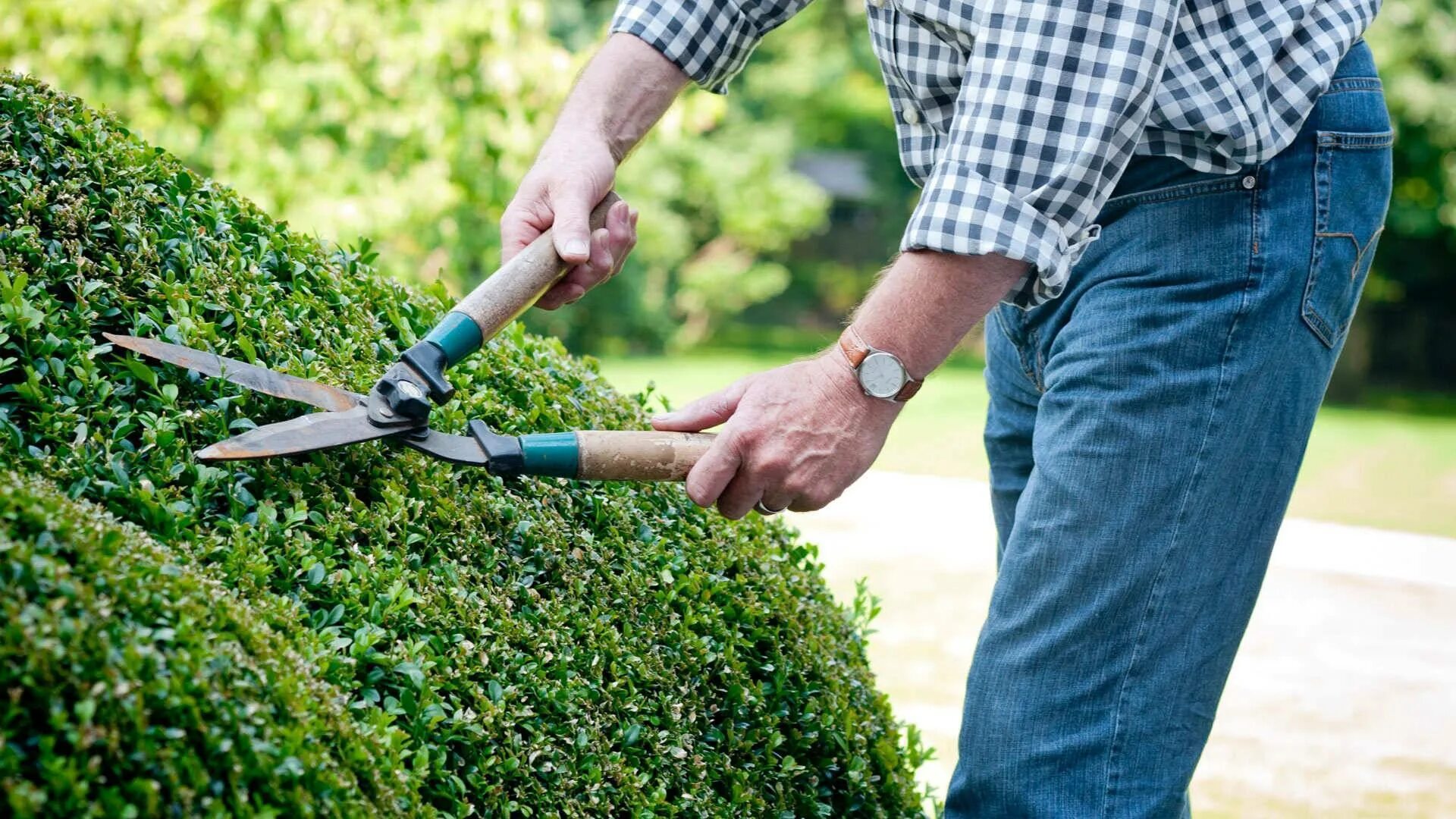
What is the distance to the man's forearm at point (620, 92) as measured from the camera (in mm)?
2572

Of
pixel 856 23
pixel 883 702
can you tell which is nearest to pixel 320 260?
pixel 883 702

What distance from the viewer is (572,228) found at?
91.6 inches

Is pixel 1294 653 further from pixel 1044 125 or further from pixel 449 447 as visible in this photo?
pixel 449 447

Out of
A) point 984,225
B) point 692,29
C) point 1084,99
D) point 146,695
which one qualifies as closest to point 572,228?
point 692,29

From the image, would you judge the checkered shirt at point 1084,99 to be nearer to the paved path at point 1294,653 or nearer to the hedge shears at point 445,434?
the hedge shears at point 445,434

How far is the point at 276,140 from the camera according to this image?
8406 millimetres

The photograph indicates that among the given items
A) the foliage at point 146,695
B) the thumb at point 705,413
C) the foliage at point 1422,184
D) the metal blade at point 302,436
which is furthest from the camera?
the foliage at point 1422,184

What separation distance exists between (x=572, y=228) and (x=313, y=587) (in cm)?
88

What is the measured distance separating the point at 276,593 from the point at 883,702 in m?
1.54

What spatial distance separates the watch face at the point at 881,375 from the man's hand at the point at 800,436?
0.06 ft

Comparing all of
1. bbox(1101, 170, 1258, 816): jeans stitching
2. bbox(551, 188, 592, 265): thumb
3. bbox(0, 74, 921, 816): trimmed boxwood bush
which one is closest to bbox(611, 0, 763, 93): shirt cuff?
bbox(551, 188, 592, 265): thumb

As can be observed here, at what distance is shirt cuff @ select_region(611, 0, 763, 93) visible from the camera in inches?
102

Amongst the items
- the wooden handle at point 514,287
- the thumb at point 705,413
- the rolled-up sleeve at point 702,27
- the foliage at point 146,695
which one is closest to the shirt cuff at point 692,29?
the rolled-up sleeve at point 702,27

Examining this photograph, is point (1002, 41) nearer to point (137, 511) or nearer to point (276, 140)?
point (137, 511)
